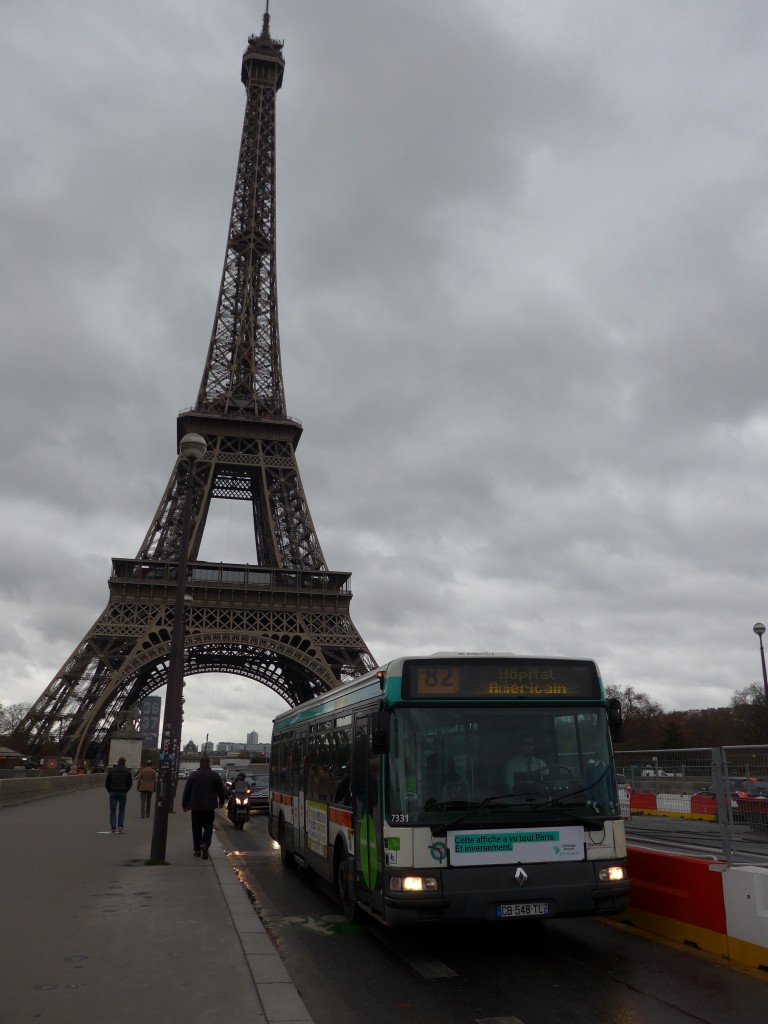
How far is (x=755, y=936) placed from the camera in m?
7.13

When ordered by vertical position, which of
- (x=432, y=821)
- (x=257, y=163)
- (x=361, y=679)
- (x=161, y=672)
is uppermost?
(x=257, y=163)

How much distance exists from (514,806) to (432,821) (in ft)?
2.39

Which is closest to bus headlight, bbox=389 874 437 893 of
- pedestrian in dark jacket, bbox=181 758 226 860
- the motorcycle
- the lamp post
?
the lamp post

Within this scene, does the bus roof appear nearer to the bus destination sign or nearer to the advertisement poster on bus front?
the bus destination sign

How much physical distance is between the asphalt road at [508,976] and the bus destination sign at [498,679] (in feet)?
7.38

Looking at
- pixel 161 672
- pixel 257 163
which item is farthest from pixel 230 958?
pixel 257 163

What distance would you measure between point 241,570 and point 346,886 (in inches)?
1732

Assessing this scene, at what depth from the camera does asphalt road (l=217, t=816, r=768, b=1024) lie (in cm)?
595

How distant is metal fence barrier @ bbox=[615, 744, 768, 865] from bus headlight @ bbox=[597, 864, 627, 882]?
1.16 metres

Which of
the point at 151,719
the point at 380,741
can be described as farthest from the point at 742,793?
the point at 151,719

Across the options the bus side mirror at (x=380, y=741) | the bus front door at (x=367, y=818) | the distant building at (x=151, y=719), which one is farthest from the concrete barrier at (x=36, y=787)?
the bus side mirror at (x=380, y=741)

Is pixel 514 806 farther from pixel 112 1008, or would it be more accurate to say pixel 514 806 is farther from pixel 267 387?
pixel 267 387

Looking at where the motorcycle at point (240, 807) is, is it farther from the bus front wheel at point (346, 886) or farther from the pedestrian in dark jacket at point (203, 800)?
the bus front wheel at point (346, 886)

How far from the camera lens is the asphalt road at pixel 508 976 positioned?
5949mm
